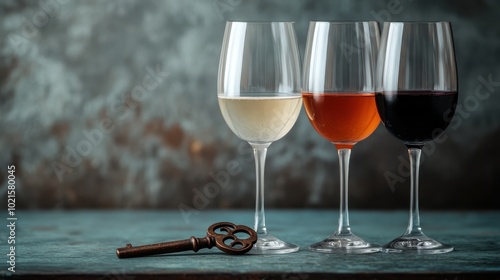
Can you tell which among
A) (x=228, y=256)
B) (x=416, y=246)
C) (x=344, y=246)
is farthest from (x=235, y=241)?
(x=416, y=246)

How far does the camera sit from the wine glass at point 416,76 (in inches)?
53.3

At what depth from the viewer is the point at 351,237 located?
1.44m

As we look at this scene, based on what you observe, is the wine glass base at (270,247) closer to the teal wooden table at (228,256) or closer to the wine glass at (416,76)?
the teal wooden table at (228,256)

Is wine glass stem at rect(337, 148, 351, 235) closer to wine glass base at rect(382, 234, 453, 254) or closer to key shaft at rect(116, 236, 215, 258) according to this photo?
wine glass base at rect(382, 234, 453, 254)

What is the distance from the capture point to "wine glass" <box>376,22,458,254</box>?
135 centimetres

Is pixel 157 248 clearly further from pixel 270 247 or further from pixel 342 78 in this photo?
pixel 342 78

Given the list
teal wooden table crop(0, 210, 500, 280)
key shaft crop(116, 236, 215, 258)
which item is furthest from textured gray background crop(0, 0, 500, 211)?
key shaft crop(116, 236, 215, 258)

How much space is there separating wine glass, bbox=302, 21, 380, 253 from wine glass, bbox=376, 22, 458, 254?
0.03m

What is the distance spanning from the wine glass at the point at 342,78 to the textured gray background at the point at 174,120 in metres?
0.62

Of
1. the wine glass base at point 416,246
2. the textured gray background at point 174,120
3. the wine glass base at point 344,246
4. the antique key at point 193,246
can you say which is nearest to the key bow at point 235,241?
the antique key at point 193,246

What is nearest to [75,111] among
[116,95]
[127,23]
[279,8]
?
[116,95]

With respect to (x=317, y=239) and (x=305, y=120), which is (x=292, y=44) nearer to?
(x=317, y=239)

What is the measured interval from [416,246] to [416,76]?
0.28 meters

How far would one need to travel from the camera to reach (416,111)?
1.36m
